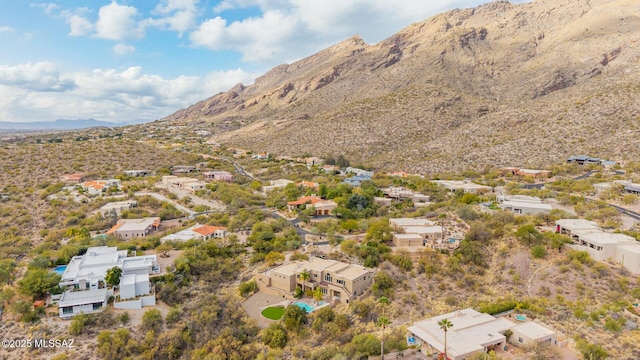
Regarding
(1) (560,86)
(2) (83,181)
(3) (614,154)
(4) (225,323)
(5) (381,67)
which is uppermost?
(5) (381,67)

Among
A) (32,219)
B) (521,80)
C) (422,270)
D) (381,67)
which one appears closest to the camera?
(422,270)

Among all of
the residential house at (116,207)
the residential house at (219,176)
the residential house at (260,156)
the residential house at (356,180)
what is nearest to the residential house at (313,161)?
the residential house at (260,156)

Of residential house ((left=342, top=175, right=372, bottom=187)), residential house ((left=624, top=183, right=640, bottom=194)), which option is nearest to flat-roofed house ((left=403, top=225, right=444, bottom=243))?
residential house ((left=342, top=175, right=372, bottom=187))

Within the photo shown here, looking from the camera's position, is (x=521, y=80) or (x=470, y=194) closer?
(x=470, y=194)

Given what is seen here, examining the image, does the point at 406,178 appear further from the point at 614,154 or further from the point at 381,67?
the point at 381,67

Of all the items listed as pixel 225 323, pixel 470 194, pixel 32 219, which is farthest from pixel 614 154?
pixel 32 219

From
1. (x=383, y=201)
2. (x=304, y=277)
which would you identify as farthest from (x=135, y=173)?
(x=304, y=277)

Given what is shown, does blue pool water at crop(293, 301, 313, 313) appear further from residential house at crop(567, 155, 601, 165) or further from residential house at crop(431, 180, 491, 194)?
residential house at crop(567, 155, 601, 165)
